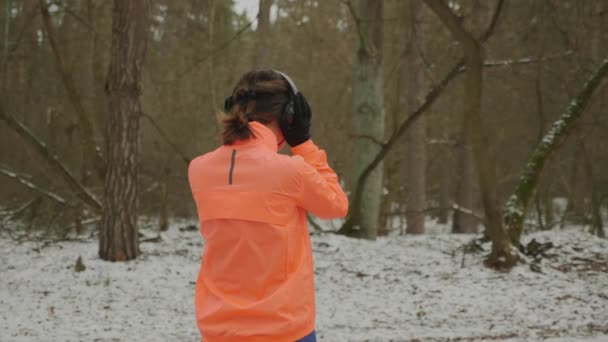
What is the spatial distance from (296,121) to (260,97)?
0.15 metres

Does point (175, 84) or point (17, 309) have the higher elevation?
point (175, 84)

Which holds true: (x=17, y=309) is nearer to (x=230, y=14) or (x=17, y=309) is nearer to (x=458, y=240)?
(x=458, y=240)

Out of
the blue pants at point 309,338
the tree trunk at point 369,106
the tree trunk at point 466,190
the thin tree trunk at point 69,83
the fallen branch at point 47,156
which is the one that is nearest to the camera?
the blue pants at point 309,338

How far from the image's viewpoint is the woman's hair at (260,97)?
7.32ft

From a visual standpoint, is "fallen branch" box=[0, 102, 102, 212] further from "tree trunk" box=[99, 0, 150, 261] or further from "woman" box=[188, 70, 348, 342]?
"woman" box=[188, 70, 348, 342]

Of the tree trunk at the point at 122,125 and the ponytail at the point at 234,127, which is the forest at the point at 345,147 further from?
the ponytail at the point at 234,127

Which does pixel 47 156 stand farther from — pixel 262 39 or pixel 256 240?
pixel 256 240

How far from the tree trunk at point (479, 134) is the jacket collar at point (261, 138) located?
542 centimetres

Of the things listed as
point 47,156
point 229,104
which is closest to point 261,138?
point 229,104

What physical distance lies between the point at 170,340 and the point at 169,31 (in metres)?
11.0

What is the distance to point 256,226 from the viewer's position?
2.10m

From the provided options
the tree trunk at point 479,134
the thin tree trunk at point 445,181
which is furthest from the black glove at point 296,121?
Result: the thin tree trunk at point 445,181

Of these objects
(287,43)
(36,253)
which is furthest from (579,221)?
(36,253)

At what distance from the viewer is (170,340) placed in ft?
19.3
